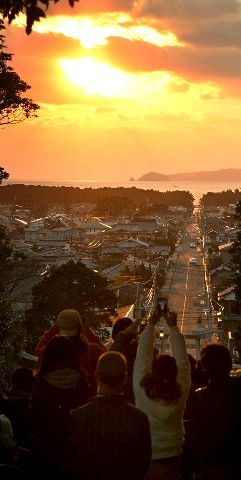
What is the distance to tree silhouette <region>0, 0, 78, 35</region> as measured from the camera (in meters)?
5.00

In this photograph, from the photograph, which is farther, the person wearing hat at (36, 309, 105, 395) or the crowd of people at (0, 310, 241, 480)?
the person wearing hat at (36, 309, 105, 395)

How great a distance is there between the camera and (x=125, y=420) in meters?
4.06

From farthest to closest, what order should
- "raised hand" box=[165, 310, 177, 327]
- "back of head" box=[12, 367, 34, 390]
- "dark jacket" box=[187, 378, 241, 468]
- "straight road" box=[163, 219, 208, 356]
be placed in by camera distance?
"straight road" box=[163, 219, 208, 356], "back of head" box=[12, 367, 34, 390], "raised hand" box=[165, 310, 177, 327], "dark jacket" box=[187, 378, 241, 468]

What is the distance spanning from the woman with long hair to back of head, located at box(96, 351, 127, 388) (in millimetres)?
528

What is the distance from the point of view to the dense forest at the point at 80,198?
153 m

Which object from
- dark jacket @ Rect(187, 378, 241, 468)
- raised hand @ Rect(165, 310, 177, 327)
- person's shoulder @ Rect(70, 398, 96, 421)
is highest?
raised hand @ Rect(165, 310, 177, 327)

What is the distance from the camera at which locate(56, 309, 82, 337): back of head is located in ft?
18.2

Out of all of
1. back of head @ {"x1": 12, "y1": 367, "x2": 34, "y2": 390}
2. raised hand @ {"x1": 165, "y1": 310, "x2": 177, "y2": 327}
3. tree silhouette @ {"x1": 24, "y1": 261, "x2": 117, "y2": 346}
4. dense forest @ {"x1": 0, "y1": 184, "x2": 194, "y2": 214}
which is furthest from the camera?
dense forest @ {"x1": 0, "y1": 184, "x2": 194, "y2": 214}

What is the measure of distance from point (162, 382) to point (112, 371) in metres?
0.63

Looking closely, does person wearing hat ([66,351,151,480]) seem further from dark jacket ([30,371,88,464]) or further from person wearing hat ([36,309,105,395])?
person wearing hat ([36,309,105,395])

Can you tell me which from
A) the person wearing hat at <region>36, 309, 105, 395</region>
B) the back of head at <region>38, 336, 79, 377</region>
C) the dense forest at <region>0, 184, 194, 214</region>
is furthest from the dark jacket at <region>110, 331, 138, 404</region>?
the dense forest at <region>0, 184, 194, 214</region>

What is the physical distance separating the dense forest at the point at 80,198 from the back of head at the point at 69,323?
142 m

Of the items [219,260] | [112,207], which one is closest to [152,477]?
[219,260]

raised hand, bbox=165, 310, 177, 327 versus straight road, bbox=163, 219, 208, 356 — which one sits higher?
raised hand, bbox=165, 310, 177, 327
